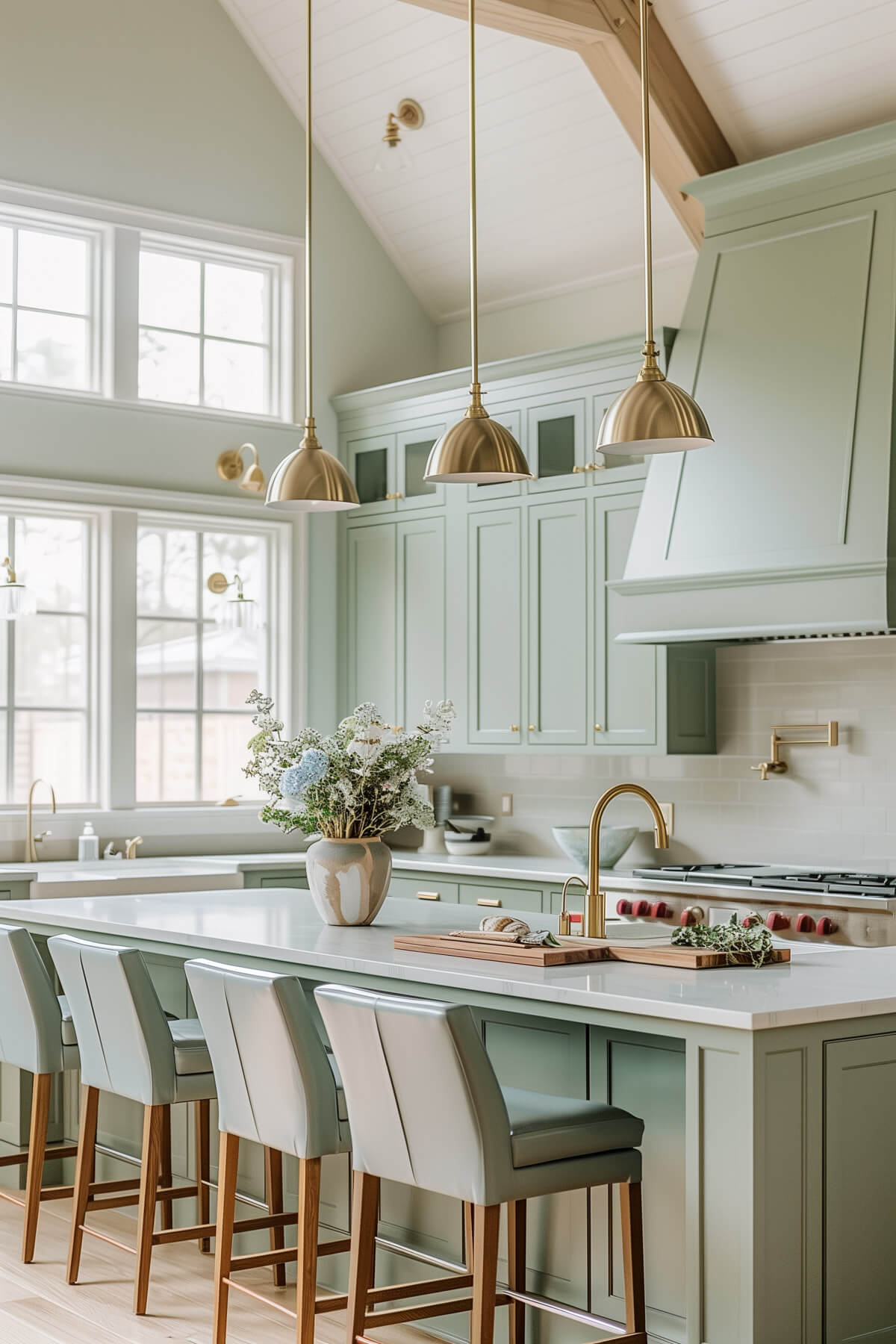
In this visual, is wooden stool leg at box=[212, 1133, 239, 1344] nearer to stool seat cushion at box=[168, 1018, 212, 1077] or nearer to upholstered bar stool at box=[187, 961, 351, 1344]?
upholstered bar stool at box=[187, 961, 351, 1344]

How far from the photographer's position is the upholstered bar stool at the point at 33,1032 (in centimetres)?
419

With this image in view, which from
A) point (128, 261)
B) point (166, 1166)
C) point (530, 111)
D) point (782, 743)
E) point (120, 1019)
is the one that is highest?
point (530, 111)

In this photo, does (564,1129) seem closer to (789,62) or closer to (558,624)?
(558,624)

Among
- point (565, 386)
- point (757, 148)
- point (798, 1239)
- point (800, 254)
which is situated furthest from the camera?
point (565, 386)

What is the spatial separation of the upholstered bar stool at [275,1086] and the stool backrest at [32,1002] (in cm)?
90

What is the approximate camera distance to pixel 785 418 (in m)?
5.17

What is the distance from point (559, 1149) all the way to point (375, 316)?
17.3 ft

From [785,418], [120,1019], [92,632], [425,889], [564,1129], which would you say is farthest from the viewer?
[92,632]

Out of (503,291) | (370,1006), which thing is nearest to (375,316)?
(503,291)

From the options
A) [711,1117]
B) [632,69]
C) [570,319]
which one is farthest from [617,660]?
[711,1117]

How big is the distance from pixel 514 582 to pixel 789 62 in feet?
7.22

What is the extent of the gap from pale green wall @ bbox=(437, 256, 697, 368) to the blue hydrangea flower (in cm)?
276

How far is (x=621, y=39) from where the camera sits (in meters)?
5.56

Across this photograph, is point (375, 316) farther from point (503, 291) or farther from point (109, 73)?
point (109, 73)
